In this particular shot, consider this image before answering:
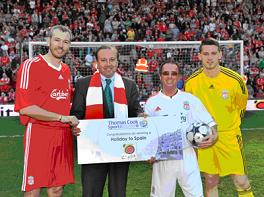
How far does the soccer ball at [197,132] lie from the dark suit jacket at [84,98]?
461 mm

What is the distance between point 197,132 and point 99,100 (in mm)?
849

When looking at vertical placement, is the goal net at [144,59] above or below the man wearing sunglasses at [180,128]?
above

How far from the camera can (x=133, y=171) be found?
7.51 metres

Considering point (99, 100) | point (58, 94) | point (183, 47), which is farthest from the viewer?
point (183, 47)

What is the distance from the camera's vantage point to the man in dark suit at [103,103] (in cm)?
399

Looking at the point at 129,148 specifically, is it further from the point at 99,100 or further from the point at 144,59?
the point at 144,59

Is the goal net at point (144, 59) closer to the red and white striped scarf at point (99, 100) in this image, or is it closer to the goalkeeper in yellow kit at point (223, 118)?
the goalkeeper in yellow kit at point (223, 118)

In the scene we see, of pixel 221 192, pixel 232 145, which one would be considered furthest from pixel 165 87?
pixel 221 192

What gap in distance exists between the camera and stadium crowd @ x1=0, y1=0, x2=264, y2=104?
19.1 meters

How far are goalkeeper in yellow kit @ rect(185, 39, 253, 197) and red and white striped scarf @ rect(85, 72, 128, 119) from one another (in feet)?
3.43

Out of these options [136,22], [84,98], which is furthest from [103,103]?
[136,22]

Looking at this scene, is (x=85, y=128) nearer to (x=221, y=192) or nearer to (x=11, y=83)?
(x=221, y=192)

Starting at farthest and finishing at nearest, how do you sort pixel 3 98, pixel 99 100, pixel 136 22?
pixel 136 22 → pixel 3 98 → pixel 99 100

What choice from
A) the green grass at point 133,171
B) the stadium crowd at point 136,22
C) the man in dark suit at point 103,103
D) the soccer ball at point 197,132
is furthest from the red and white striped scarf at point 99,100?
the stadium crowd at point 136,22
